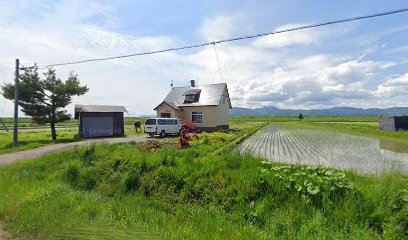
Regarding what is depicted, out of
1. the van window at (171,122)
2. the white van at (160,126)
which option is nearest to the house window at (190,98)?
the van window at (171,122)

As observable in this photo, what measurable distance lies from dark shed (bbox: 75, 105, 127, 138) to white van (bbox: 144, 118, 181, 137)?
454 centimetres

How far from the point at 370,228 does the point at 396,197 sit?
85 cm

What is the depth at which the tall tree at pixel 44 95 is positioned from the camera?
749 inches

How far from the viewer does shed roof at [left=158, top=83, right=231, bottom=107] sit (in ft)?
93.4

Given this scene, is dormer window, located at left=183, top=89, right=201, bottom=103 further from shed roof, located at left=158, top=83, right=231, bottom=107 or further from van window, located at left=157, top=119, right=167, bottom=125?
van window, located at left=157, top=119, right=167, bottom=125

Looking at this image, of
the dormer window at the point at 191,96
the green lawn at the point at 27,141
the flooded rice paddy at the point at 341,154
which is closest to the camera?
the flooded rice paddy at the point at 341,154

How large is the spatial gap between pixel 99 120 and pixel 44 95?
17.5ft

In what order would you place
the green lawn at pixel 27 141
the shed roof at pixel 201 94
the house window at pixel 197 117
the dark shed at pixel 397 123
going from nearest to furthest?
the green lawn at pixel 27 141
the dark shed at pixel 397 123
the house window at pixel 197 117
the shed roof at pixel 201 94

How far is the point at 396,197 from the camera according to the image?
14.9ft

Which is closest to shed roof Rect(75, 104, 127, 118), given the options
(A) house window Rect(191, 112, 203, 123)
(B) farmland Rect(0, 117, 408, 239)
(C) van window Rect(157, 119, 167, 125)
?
(C) van window Rect(157, 119, 167, 125)

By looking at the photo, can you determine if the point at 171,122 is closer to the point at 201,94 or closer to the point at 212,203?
the point at 201,94

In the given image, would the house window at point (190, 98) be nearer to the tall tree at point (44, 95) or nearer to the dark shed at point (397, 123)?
the tall tree at point (44, 95)

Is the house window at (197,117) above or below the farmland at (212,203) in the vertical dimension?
above

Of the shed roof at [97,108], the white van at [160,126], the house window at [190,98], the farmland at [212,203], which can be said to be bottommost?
the farmland at [212,203]
